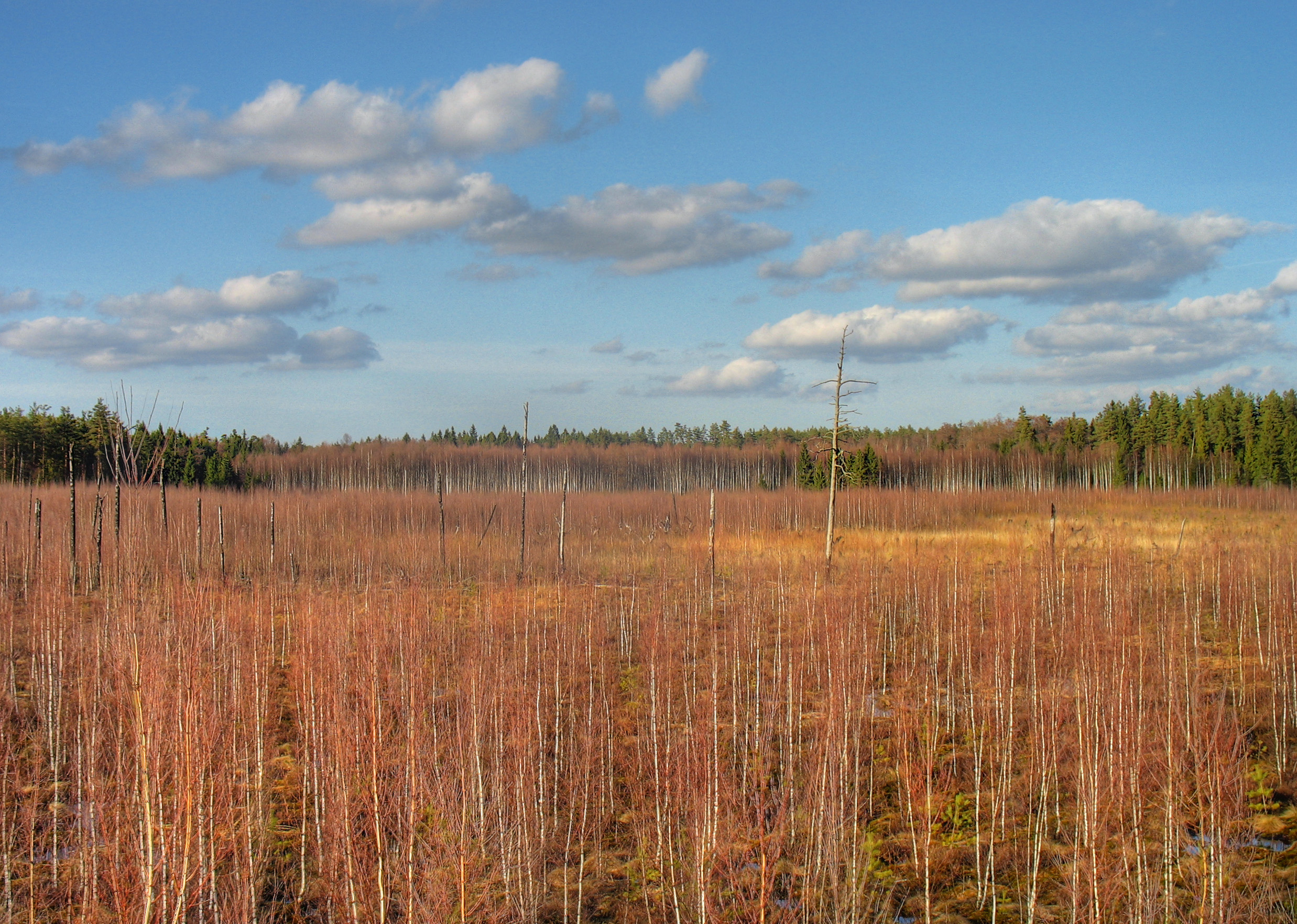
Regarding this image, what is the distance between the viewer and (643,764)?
8109 millimetres

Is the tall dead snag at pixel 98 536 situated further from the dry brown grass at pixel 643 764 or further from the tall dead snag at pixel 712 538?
the tall dead snag at pixel 712 538

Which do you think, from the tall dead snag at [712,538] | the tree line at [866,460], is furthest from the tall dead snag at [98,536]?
the tree line at [866,460]

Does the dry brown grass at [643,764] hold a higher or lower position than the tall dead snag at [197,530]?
lower

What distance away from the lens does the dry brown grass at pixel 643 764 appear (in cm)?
523

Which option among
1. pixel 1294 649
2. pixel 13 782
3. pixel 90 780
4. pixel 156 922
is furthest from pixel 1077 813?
pixel 13 782

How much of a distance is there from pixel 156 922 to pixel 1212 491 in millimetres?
46721

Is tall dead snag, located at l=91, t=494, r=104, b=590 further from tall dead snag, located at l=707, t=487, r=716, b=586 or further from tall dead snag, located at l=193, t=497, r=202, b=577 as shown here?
tall dead snag, located at l=707, t=487, r=716, b=586

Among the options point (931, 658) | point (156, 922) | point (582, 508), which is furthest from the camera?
point (582, 508)

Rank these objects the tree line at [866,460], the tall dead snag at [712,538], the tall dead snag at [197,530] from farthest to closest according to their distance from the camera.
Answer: the tree line at [866,460] → the tall dead snag at [712,538] → the tall dead snag at [197,530]

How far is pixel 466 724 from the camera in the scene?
7.60m

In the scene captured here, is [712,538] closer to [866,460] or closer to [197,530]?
[197,530]

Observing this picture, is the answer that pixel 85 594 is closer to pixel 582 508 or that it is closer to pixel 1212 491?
pixel 582 508

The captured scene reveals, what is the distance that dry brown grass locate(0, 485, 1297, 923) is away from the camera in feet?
17.2

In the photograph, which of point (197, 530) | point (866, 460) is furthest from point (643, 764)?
point (866, 460)
